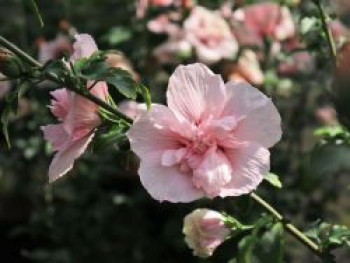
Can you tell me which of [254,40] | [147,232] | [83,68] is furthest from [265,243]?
[147,232]

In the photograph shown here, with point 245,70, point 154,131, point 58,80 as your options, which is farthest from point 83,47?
point 245,70

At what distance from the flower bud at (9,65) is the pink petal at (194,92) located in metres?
0.25

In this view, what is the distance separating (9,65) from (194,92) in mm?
304

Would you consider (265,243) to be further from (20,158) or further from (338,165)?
(20,158)

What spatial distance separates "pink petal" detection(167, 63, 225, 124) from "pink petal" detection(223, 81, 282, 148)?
0.11ft

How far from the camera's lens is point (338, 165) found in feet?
3.88

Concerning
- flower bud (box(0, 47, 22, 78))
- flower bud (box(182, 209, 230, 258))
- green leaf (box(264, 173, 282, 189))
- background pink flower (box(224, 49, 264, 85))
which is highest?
flower bud (box(0, 47, 22, 78))

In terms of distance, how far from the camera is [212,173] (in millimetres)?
1429

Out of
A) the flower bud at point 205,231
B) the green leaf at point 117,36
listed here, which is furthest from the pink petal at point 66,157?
the green leaf at point 117,36

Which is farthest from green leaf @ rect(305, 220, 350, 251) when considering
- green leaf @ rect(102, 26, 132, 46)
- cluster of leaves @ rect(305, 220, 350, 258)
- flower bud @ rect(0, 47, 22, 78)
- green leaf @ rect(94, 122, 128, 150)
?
green leaf @ rect(102, 26, 132, 46)

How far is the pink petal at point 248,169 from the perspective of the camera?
4.74ft

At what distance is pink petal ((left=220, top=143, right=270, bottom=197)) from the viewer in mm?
1444

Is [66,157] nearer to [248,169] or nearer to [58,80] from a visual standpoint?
[58,80]

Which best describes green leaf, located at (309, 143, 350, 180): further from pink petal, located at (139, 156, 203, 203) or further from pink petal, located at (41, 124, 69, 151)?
pink petal, located at (41, 124, 69, 151)
